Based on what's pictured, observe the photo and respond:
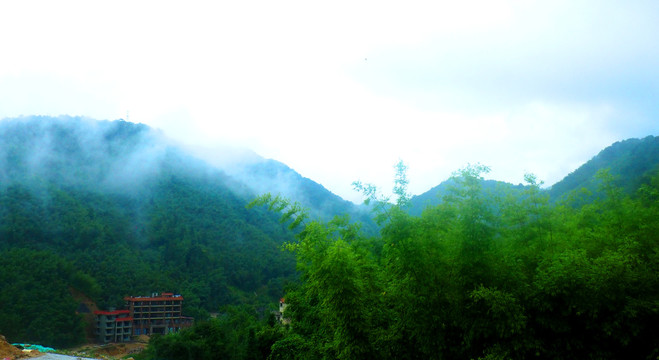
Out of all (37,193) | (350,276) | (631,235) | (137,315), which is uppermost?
(37,193)

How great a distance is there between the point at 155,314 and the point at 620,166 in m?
31.3

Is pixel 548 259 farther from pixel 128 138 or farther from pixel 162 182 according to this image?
pixel 128 138

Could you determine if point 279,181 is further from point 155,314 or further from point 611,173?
point 611,173

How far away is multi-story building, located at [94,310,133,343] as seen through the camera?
30.8 metres

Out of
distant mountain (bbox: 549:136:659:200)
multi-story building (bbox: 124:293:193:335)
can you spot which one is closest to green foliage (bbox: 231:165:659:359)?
distant mountain (bbox: 549:136:659:200)

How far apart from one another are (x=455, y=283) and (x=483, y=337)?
58 cm

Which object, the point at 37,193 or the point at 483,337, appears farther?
the point at 37,193

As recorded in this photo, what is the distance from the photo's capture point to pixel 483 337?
4609mm

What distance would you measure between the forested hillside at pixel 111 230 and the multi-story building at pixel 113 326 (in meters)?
2.09

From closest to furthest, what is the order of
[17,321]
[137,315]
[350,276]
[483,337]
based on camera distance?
[483,337] < [350,276] < [17,321] < [137,315]

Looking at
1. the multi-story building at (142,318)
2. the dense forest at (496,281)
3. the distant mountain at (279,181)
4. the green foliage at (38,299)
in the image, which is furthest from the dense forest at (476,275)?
the distant mountain at (279,181)

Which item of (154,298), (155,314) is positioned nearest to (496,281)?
(154,298)

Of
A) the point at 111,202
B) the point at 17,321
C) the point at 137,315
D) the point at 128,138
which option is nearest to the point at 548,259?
the point at 17,321

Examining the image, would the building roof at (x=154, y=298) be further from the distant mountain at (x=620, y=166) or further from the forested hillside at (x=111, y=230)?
the distant mountain at (x=620, y=166)
